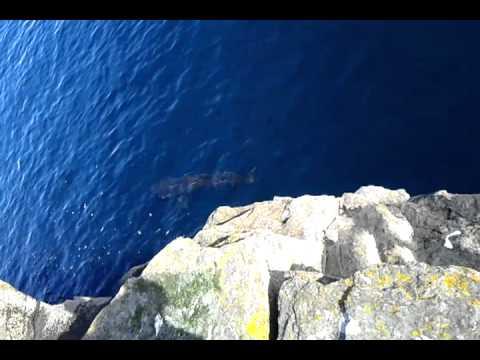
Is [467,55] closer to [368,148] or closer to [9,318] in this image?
[368,148]

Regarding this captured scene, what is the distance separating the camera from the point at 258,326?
8938 millimetres

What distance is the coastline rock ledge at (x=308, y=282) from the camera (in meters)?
7.43

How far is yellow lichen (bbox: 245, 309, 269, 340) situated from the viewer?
8.83 meters

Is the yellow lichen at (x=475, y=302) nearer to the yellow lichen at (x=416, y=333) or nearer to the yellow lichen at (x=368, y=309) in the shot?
the yellow lichen at (x=416, y=333)

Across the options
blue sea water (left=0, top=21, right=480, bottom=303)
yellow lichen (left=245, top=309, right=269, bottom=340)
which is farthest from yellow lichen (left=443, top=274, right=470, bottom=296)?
blue sea water (left=0, top=21, right=480, bottom=303)

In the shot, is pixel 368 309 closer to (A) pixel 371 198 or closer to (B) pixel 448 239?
(B) pixel 448 239

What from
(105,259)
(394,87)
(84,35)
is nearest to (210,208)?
(105,259)

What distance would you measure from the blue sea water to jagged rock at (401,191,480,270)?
15.0ft

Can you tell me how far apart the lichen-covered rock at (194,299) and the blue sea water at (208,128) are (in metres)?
9.10

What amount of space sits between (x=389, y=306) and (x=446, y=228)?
4743 mm

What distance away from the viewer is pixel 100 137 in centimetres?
2702

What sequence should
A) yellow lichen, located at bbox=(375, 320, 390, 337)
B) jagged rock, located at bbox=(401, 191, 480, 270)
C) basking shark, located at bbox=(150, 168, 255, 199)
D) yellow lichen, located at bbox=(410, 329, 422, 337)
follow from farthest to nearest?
basking shark, located at bbox=(150, 168, 255, 199) < jagged rock, located at bbox=(401, 191, 480, 270) < yellow lichen, located at bbox=(375, 320, 390, 337) < yellow lichen, located at bbox=(410, 329, 422, 337)

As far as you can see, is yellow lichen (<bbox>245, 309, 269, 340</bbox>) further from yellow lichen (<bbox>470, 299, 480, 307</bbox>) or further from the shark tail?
the shark tail

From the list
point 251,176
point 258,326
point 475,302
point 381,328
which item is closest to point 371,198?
point 258,326
